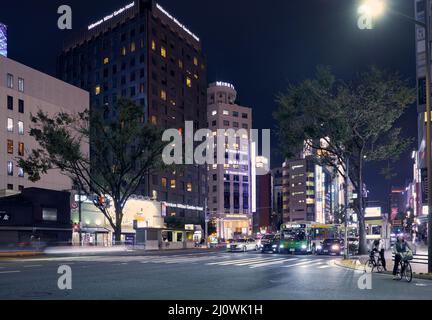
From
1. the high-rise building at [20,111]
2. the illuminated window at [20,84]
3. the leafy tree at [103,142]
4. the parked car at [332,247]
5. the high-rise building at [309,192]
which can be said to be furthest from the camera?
the high-rise building at [309,192]

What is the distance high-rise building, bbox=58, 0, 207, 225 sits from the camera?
10788cm

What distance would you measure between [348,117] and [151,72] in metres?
77.6

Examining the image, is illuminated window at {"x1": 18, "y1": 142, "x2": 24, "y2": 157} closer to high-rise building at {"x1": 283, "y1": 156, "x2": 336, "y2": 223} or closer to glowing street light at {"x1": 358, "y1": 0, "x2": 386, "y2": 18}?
glowing street light at {"x1": 358, "y1": 0, "x2": 386, "y2": 18}

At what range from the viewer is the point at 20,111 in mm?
66938

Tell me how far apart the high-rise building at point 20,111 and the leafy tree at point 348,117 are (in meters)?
38.4

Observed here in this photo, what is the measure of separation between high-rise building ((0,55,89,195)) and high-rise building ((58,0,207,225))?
33.3m

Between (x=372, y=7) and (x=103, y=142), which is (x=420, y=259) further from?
(x=103, y=142)

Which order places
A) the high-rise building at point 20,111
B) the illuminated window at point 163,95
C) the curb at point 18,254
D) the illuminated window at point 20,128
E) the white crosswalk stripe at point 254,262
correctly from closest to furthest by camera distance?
the white crosswalk stripe at point 254,262
the curb at point 18,254
the high-rise building at point 20,111
the illuminated window at point 20,128
the illuminated window at point 163,95

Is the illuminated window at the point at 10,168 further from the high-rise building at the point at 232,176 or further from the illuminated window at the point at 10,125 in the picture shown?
the high-rise building at the point at 232,176

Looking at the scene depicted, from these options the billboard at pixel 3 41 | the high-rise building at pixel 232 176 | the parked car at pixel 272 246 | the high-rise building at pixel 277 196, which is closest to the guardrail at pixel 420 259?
the parked car at pixel 272 246

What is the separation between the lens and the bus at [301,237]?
4909 centimetres

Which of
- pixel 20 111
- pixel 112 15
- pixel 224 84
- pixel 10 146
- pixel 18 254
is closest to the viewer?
pixel 18 254

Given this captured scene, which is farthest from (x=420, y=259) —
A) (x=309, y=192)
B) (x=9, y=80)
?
(x=309, y=192)
